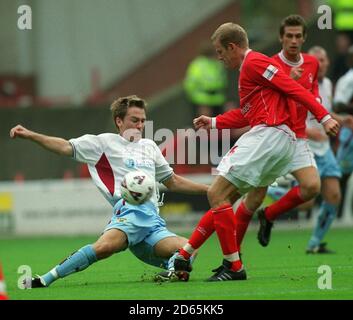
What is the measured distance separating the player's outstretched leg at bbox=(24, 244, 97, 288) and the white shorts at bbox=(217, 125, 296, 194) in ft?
4.17

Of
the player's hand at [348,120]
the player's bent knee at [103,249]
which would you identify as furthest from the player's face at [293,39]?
the player's bent knee at [103,249]

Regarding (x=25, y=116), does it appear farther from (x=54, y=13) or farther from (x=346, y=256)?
(x=346, y=256)

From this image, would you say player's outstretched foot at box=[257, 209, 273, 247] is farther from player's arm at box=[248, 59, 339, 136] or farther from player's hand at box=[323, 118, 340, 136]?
player's hand at box=[323, 118, 340, 136]

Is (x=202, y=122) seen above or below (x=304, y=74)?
below

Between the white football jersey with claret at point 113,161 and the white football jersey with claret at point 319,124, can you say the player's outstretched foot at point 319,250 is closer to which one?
the white football jersey with claret at point 319,124

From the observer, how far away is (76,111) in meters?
21.5

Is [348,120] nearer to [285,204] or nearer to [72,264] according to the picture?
[285,204]

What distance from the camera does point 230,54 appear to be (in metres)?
9.45

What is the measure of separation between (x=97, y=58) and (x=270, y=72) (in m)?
13.3

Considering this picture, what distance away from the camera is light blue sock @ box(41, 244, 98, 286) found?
904cm

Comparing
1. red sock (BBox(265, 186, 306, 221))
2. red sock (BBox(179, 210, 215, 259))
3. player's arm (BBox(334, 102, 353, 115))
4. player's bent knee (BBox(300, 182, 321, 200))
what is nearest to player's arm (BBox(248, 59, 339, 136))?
red sock (BBox(179, 210, 215, 259))

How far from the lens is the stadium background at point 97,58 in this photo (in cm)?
2120

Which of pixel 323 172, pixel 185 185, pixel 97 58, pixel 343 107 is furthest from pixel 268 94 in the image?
pixel 97 58

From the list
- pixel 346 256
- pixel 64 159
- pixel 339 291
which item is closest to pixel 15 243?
pixel 64 159
